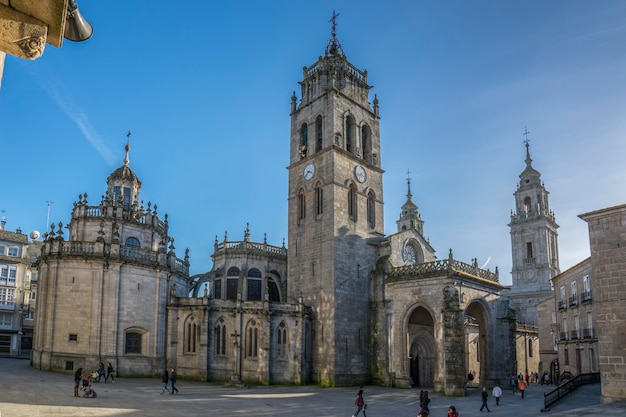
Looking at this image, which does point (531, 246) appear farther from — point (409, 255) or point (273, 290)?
point (273, 290)

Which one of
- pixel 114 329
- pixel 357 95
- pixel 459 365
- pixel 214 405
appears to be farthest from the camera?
pixel 357 95

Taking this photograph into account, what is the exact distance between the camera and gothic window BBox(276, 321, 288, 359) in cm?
3528

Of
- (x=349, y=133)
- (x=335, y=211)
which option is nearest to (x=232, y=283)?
(x=335, y=211)

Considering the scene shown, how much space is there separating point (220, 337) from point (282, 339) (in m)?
4.26

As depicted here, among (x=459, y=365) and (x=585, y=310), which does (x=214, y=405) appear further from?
(x=585, y=310)

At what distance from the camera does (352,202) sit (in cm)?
3969

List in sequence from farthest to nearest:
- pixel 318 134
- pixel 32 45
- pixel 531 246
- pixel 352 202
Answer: pixel 531 246, pixel 318 134, pixel 352 202, pixel 32 45

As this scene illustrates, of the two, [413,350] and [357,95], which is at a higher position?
[357,95]

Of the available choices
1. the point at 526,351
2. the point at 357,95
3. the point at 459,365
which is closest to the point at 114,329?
the point at 459,365

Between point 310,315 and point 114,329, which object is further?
point 310,315

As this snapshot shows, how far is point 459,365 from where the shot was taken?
31.4 m

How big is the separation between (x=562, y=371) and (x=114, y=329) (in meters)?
37.4

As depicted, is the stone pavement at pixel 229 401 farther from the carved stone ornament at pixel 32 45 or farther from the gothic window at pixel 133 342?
the carved stone ornament at pixel 32 45

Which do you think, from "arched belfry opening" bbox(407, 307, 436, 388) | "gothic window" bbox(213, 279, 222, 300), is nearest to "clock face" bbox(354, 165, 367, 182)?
"arched belfry opening" bbox(407, 307, 436, 388)
